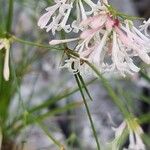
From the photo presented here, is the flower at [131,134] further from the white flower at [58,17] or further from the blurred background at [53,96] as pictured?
the blurred background at [53,96]

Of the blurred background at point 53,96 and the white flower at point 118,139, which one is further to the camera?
the blurred background at point 53,96

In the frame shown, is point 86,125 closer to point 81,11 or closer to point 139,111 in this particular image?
point 139,111

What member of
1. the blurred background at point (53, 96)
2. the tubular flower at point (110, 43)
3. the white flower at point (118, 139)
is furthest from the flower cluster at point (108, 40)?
the blurred background at point (53, 96)

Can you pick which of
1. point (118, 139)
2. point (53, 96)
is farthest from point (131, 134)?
point (53, 96)

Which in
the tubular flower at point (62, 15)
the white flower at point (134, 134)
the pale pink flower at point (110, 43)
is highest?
the tubular flower at point (62, 15)

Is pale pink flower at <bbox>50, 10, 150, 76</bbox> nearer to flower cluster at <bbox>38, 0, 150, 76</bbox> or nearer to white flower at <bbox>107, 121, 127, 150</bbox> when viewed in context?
flower cluster at <bbox>38, 0, 150, 76</bbox>

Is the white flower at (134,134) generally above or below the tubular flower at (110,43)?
below

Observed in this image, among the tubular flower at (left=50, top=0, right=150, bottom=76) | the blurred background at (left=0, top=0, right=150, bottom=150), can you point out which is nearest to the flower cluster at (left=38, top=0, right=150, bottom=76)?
the tubular flower at (left=50, top=0, right=150, bottom=76)

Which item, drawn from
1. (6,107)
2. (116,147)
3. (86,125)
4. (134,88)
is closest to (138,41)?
(116,147)

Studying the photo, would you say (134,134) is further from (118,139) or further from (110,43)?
(110,43)
